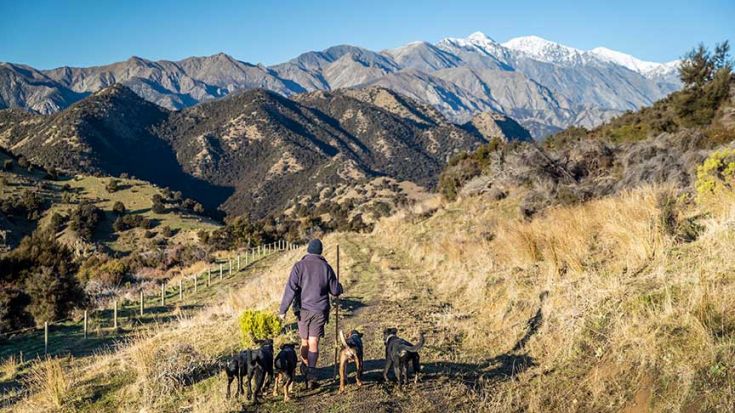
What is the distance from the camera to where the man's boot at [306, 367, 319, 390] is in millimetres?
6523

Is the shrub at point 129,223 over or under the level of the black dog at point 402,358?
over

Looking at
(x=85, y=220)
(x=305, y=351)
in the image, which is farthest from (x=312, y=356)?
(x=85, y=220)

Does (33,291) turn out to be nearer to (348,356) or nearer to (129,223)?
(348,356)

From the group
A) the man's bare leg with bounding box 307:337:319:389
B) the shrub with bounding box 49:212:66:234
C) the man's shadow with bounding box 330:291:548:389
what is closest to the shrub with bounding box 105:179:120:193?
the shrub with bounding box 49:212:66:234

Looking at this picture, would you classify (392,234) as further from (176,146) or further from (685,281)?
(176,146)

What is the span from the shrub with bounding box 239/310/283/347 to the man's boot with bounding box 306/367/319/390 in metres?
2.48

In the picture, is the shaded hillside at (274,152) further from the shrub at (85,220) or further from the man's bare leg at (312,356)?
the man's bare leg at (312,356)

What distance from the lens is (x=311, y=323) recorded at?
6.71 metres

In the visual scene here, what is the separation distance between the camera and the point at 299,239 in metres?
57.6

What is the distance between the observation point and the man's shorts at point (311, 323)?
6672 millimetres

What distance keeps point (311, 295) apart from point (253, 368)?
1.22m

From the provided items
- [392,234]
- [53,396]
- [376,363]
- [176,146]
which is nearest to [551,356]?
[376,363]

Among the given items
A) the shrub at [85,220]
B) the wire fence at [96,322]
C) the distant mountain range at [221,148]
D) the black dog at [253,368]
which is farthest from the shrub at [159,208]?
the black dog at [253,368]

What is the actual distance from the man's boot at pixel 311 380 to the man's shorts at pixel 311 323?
476 mm
